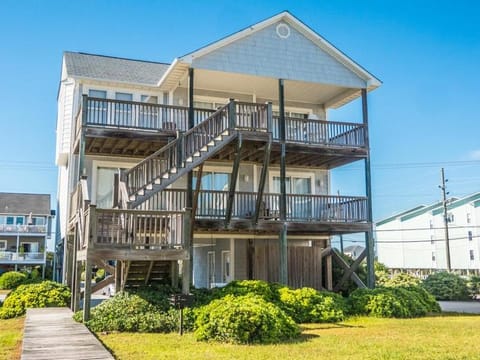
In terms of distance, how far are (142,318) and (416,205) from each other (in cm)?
5342

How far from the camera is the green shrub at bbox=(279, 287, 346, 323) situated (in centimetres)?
1454

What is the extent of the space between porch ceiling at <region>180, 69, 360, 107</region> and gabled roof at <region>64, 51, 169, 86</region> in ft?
7.22

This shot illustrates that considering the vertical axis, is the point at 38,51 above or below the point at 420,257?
above

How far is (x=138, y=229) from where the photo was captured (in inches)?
530

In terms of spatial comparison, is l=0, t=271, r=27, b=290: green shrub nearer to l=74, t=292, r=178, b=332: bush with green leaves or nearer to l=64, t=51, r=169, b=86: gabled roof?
l=64, t=51, r=169, b=86: gabled roof

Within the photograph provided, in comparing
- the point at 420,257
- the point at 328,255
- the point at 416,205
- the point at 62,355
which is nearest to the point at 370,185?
the point at 328,255

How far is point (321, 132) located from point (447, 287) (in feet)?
40.5

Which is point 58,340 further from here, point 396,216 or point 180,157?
point 396,216

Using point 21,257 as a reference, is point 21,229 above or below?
above

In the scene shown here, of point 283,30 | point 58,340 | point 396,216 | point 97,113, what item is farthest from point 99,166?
point 396,216

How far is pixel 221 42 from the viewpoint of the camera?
60.8ft

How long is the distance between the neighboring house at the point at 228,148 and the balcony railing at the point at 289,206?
0.15 ft

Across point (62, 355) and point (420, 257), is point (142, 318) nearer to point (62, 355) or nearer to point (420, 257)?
point (62, 355)

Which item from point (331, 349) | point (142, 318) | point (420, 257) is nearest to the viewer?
point (331, 349)
